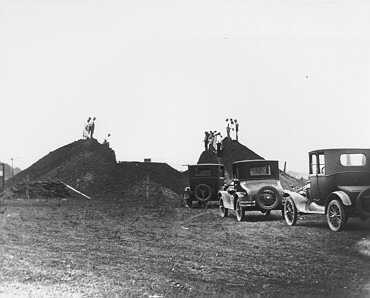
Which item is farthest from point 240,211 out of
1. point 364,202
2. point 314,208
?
point 364,202

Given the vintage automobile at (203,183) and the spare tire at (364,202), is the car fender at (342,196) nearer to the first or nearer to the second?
the spare tire at (364,202)

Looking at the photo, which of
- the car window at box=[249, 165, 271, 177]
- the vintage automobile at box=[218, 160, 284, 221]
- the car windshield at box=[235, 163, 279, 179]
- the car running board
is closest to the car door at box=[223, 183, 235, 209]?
the vintage automobile at box=[218, 160, 284, 221]

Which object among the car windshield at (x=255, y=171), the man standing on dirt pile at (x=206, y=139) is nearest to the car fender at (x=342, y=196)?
the car windshield at (x=255, y=171)

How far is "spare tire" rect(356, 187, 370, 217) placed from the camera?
10492mm

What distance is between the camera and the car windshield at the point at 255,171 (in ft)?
50.3

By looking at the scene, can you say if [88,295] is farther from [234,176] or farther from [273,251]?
[234,176]

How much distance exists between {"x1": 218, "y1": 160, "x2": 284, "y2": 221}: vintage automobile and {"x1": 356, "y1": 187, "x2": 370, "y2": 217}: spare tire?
3724 millimetres

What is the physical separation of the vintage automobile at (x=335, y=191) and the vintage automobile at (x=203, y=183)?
29.0 ft

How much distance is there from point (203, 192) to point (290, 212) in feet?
29.1

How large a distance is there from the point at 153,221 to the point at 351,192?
6.36m

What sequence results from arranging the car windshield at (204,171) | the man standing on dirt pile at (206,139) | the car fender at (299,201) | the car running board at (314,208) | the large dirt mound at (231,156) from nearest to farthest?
1. the car running board at (314,208)
2. the car fender at (299,201)
3. the car windshield at (204,171)
4. the large dirt mound at (231,156)
5. the man standing on dirt pile at (206,139)

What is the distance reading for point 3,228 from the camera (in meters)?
12.8

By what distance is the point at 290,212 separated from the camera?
12.9 meters

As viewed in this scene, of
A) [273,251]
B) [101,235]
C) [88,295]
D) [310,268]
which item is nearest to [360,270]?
[310,268]
